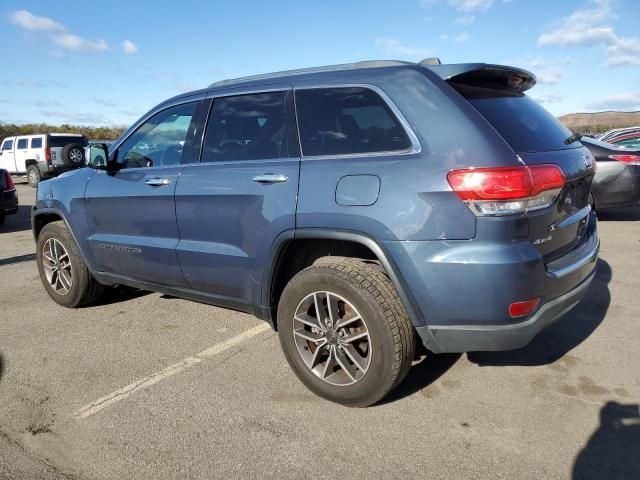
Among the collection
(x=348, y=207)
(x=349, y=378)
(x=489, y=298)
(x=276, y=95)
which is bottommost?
(x=349, y=378)

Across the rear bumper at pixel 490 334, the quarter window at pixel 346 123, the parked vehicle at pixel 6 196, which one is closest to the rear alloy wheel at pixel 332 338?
the rear bumper at pixel 490 334

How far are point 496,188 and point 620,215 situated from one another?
814cm

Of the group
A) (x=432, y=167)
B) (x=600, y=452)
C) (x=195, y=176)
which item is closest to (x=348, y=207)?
(x=432, y=167)

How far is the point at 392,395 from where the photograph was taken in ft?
9.73

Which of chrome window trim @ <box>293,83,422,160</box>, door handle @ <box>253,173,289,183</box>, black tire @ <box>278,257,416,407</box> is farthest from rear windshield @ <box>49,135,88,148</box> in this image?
black tire @ <box>278,257,416,407</box>

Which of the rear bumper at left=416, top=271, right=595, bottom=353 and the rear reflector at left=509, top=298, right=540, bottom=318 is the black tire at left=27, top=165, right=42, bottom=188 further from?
the rear reflector at left=509, top=298, right=540, bottom=318

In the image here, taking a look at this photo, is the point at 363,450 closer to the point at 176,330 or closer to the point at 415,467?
the point at 415,467

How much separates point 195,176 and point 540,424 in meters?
2.54

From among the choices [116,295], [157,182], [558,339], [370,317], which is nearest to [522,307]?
[370,317]

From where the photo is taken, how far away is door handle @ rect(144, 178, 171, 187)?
3.58m

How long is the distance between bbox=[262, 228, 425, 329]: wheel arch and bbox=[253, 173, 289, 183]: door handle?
1.03 ft

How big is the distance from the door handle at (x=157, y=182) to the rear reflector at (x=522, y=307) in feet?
7.89

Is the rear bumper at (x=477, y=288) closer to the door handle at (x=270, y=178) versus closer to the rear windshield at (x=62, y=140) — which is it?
the door handle at (x=270, y=178)

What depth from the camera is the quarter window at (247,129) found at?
10.3 feet
